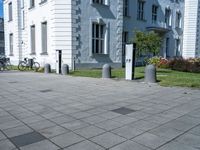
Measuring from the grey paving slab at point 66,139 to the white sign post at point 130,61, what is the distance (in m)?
8.00

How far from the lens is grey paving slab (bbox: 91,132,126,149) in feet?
12.3

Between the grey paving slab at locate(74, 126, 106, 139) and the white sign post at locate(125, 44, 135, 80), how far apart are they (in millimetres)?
7533

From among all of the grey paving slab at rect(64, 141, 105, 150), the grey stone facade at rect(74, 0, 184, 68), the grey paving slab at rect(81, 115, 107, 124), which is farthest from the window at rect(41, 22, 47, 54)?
the grey paving slab at rect(64, 141, 105, 150)

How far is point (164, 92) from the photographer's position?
845 centimetres

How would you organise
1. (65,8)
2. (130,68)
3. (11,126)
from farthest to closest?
(65,8) < (130,68) < (11,126)

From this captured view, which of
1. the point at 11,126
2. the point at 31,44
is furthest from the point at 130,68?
the point at 31,44

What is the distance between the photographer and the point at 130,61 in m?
11.8

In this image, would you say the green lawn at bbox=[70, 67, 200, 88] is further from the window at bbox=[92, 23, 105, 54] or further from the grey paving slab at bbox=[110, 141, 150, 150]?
the grey paving slab at bbox=[110, 141, 150, 150]

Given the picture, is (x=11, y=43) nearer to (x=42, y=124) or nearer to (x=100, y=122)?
(x=42, y=124)

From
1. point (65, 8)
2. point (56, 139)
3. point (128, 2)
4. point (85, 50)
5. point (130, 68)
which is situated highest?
point (128, 2)

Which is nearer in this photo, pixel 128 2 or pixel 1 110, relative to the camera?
pixel 1 110

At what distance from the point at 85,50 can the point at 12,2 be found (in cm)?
1419

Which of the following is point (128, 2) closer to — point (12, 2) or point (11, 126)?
point (12, 2)

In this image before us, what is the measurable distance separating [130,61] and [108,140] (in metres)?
8.23
